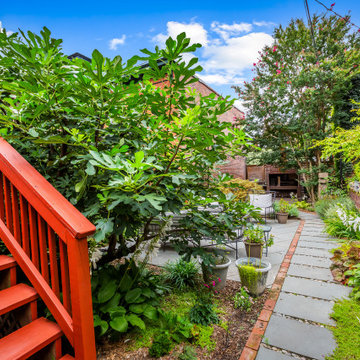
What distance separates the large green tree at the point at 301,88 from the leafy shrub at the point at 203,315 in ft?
23.5

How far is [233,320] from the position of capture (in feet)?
7.41

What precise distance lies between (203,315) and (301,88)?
989cm

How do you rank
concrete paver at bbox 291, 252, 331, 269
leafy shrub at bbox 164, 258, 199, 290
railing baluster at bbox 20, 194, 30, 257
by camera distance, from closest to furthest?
1. railing baluster at bbox 20, 194, 30, 257
2. leafy shrub at bbox 164, 258, 199, 290
3. concrete paver at bbox 291, 252, 331, 269

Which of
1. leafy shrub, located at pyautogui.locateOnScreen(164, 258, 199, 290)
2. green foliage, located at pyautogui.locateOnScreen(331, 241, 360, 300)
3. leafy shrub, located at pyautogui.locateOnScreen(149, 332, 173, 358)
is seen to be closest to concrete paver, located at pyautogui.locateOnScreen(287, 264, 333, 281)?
green foliage, located at pyautogui.locateOnScreen(331, 241, 360, 300)

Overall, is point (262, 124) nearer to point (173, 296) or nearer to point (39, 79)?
point (173, 296)

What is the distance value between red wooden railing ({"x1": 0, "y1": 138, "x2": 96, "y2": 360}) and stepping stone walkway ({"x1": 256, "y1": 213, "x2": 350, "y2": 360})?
4.79 feet

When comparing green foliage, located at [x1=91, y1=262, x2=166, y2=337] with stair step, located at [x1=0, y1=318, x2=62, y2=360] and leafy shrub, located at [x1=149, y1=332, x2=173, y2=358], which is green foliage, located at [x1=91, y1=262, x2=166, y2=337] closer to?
leafy shrub, located at [x1=149, y1=332, x2=173, y2=358]

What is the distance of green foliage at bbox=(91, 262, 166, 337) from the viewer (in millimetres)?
1780

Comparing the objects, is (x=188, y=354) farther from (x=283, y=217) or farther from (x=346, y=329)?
(x=283, y=217)

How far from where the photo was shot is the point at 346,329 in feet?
6.63

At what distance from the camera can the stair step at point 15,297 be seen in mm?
1278

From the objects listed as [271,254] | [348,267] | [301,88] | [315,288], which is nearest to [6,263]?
[315,288]

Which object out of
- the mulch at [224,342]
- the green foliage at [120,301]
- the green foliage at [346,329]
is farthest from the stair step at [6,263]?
the green foliage at [346,329]

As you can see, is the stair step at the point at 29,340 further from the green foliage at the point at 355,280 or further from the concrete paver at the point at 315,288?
the green foliage at the point at 355,280
